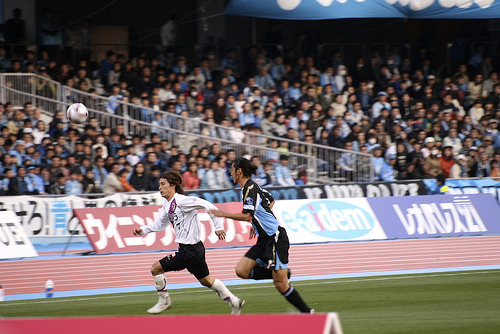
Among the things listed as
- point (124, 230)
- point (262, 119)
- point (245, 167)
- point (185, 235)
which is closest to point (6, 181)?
point (124, 230)

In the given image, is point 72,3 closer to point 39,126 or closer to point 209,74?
point 209,74

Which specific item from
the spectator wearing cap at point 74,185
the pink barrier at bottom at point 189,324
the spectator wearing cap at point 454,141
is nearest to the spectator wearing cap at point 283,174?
the spectator wearing cap at point 74,185

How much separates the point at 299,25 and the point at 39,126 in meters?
11.1

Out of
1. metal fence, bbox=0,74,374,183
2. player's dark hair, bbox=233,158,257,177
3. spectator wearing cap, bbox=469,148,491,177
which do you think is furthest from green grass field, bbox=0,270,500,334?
spectator wearing cap, bbox=469,148,491,177

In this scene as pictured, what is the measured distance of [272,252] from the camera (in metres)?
Answer: 8.09

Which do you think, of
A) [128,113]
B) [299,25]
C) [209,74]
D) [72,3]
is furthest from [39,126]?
[299,25]

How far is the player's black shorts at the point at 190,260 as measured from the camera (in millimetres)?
8750

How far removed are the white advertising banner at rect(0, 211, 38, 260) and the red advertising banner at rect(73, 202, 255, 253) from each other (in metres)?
1.25

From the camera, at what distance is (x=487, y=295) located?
1012 cm

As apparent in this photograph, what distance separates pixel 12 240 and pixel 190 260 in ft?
24.5

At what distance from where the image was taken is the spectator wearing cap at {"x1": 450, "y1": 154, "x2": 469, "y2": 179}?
21.2 m

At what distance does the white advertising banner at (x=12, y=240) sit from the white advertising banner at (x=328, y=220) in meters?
5.54

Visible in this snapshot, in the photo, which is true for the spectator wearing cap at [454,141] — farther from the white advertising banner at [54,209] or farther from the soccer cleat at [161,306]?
the soccer cleat at [161,306]

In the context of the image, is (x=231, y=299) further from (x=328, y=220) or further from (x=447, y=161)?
(x=447, y=161)
